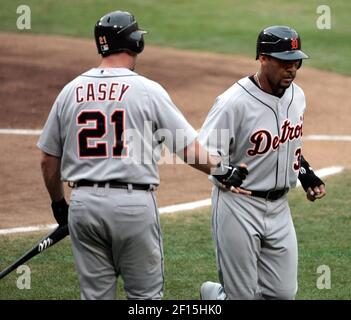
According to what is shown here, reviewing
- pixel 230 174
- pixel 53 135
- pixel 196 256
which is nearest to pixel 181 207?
pixel 196 256

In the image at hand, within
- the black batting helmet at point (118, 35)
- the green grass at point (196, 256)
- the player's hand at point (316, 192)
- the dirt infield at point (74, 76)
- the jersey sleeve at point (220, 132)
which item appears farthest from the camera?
the dirt infield at point (74, 76)

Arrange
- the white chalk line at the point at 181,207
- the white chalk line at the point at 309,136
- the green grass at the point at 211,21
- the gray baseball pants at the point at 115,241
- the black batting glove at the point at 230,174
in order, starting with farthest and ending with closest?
the green grass at the point at 211,21 → the white chalk line at the point at 309,136 → the white chalk line at the point at 181,207 → the black batting glove at the point at 230,174 → the gray baseball pants at the point at 115,241

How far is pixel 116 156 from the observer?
233 inches

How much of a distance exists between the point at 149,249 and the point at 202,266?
2.63 metres

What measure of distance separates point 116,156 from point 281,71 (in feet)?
4.25

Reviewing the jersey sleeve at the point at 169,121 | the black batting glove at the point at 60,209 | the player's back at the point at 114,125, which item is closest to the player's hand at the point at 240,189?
the jersey sleeve at the point at 169,121

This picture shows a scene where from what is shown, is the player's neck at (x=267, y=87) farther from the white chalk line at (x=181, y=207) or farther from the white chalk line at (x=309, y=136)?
the white chalk line at (x=309, y=136)

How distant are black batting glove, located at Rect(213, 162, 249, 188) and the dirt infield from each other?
3.84 m

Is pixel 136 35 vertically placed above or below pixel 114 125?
above

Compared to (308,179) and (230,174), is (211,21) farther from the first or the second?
(230,174)

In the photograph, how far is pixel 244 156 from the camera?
21.6 ft

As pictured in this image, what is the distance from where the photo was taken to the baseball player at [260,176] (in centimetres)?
651

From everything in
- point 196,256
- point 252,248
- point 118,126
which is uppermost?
point 118,126
